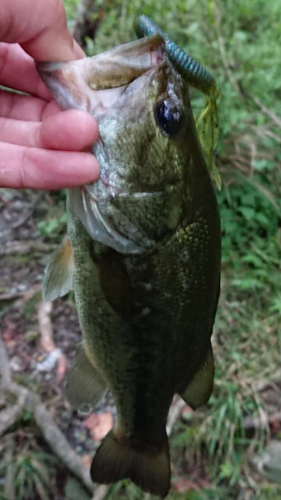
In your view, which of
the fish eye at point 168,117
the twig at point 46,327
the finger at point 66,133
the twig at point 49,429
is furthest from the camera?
the twig at point 46,327

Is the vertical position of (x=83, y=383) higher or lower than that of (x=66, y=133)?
lower

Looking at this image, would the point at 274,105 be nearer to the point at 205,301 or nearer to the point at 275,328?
the point at 275,328

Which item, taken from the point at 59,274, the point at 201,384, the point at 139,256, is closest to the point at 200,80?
the point at 139,256

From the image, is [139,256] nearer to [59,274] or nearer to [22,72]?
[59,274]

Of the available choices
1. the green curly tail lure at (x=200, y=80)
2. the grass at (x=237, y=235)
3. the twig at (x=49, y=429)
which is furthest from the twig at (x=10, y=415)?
the green curly tail lure at (x=200, y=80)

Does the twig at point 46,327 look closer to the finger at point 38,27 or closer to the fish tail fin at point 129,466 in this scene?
the fish tail fin at point 129,466

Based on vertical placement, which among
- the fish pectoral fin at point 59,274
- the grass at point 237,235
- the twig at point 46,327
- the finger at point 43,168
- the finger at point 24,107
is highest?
the finger at point 43,168
